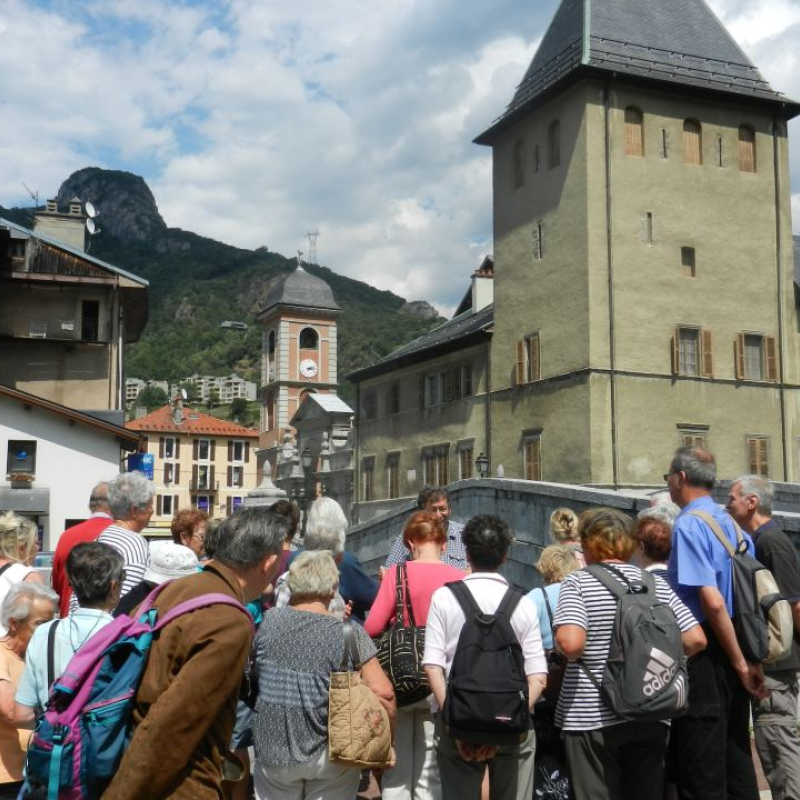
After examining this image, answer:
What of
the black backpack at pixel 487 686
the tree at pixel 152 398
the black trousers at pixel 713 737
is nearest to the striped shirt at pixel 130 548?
the black backpack at pixel 487 686

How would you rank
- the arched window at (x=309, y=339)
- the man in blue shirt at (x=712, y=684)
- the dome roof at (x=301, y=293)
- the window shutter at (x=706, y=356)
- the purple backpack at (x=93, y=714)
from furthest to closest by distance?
the arched window at (x=309, y=339) < the dome roof at (x=301, y=293) < the window shutter at (x=706, y=356) < the man in blue shirt at (x=712, y=684) < the purple backpack at (x=93, y=714)

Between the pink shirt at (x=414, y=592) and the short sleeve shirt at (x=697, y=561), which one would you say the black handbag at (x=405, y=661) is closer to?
the pink shirt at (x=414, y=592)

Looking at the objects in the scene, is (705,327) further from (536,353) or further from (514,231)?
(514,231)

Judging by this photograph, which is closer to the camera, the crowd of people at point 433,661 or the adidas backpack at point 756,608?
the crowd of people at point 433,661

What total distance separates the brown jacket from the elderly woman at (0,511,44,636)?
9.36ft

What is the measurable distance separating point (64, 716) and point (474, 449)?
32.5 metres

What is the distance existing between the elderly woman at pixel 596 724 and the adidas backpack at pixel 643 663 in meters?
0.05

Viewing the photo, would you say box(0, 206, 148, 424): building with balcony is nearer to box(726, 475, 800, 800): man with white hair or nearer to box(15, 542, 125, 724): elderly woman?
box(726, 475, 800, 800): man with white hair

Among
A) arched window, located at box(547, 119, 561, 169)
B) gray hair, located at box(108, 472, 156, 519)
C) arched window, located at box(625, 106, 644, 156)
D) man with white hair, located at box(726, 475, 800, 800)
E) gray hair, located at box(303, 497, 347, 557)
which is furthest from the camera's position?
arched window, located at box(547, 119, 561, 169)

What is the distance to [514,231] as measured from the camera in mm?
33969

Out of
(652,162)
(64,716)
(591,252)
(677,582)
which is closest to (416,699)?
(677,582)

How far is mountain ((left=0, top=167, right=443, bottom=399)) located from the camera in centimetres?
12556

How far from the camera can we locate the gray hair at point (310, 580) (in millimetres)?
4500

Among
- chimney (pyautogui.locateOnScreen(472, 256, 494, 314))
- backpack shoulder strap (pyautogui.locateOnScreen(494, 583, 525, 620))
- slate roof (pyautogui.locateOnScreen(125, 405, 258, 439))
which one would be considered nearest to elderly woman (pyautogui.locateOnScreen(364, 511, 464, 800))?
backpack shoulder strap (pyautogui.locateOnScreen(494, 583, 525, 620))
